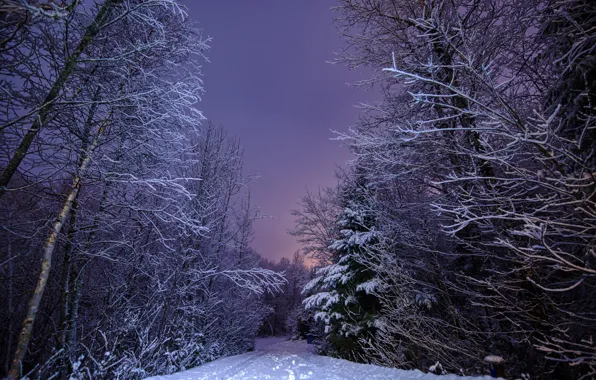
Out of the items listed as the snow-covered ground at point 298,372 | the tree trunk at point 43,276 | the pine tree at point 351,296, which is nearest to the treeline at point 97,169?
the tree trunk at point 43,276

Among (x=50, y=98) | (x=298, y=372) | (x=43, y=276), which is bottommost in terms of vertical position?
(x=298, y=372)

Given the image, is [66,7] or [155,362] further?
[155,362]

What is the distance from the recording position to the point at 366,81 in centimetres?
588

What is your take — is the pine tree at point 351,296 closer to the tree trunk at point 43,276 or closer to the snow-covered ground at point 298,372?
the snow-covered ground at point 298,372

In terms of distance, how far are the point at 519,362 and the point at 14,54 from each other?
8.21m

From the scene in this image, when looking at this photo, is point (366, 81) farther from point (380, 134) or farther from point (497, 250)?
point (497, 250)

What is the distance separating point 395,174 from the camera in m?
4.82

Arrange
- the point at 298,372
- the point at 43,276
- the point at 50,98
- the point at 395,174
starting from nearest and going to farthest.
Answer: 1. the point at 50,98
2. the point at 43,276
3. the point at 395,174
4. the point at 298,372

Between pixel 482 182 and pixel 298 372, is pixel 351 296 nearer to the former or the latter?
pixel 298 372

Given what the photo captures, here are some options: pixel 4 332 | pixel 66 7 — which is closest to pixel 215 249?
pixel 4 332

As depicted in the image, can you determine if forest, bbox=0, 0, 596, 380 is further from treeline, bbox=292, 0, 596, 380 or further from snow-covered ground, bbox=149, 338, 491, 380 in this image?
snow-covered ground, bbox=149, 338, 491, 380

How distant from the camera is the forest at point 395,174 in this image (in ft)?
8.38

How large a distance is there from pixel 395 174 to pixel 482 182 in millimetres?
1328

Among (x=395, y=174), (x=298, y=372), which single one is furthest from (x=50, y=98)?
(x=298, y=372)
